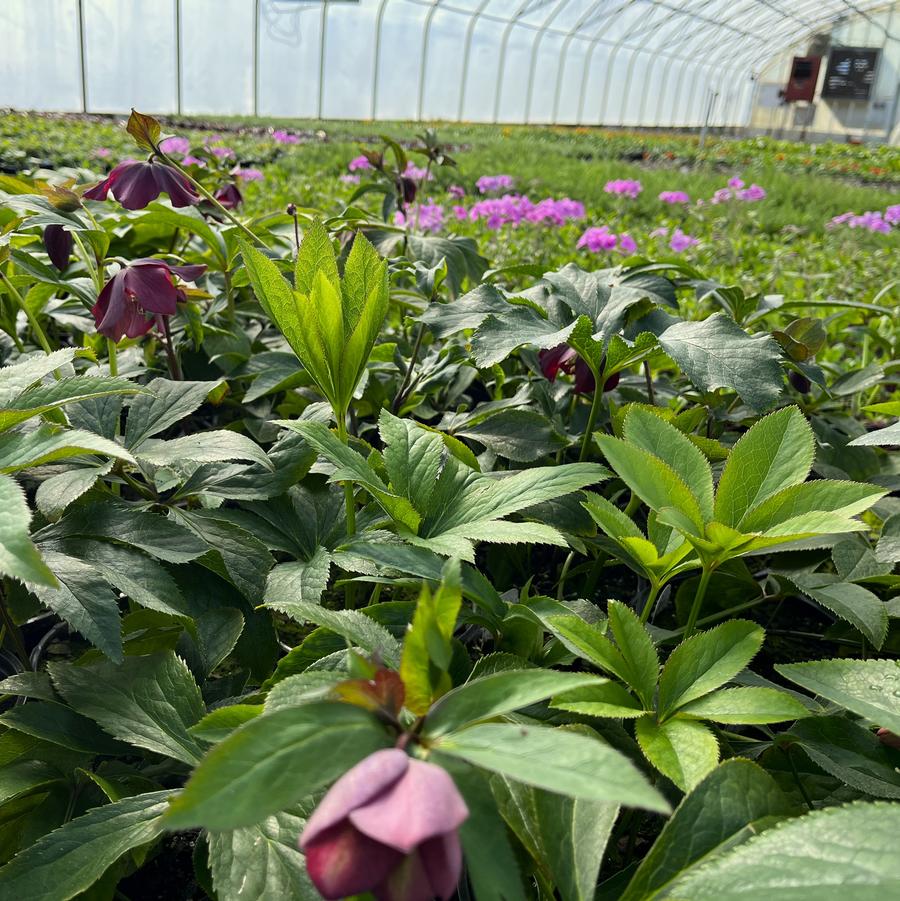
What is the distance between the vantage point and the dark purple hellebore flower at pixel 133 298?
0.74 m

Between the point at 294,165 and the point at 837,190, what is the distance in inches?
215

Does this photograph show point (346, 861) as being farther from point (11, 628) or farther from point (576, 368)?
point (576, 368)

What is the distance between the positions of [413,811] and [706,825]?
19 cm

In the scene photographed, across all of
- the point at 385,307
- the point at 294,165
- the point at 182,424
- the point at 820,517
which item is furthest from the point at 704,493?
the point at 294,165

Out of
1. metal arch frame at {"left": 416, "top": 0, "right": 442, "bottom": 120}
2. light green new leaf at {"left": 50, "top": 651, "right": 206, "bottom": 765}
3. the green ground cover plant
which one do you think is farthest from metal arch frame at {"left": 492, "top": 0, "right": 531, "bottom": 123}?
light green new leaf at {"left": 50, "top": 651, "right": 206, "bottom": 765}

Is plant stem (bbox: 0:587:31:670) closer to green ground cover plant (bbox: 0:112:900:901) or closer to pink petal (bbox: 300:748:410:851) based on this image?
green ground cover plant (bbox: 0:112:900:901)

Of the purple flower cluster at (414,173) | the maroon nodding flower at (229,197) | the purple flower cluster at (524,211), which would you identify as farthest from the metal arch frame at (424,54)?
the maroon nodding flower at (229,197)

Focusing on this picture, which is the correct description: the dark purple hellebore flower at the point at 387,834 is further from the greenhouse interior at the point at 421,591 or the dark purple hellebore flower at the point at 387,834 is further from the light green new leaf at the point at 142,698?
the light green new leaf at the point at 142,698

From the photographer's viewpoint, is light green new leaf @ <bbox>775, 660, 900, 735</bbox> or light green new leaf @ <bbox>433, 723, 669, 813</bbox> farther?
light green new leaf @ <bbox>775, 660, 900, 735</bbox>

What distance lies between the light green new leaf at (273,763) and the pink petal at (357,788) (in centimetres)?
1

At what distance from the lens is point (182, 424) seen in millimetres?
1051

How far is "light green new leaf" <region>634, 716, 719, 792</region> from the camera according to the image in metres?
0.40

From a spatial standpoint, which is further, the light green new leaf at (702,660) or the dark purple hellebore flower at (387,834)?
the light green new leaf at (702,660)

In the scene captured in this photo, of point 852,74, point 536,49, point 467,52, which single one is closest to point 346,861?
point 467,52
